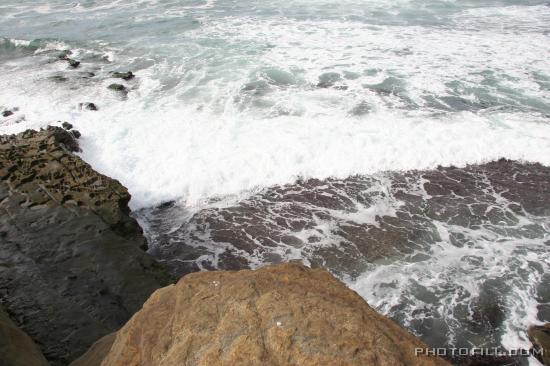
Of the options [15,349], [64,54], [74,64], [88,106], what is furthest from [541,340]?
[64,54]

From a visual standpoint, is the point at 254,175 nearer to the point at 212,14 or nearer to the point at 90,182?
the point at 90,182

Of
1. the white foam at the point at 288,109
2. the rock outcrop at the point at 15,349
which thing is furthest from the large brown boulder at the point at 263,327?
the white foam at the point at 288,109

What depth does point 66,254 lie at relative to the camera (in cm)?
724

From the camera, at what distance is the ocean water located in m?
8.09

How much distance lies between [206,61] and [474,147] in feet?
40.4

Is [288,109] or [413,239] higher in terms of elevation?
[288,109]

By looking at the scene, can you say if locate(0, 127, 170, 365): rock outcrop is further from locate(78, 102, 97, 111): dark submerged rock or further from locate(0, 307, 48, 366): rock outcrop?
locate(78, 102, 97, 111): dark submerged rock

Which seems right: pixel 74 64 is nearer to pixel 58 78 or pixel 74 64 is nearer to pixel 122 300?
pixel 58 78

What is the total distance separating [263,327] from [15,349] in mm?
2615

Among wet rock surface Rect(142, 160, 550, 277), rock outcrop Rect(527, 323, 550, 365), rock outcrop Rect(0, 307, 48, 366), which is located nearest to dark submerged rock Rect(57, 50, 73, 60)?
wet rock surface Rect(142, 160, 550, 277)

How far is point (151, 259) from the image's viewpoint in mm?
Result: 7656

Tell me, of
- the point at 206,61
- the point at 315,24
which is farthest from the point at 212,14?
the point at 206,61

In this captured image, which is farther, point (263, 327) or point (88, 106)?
point (88, 106)

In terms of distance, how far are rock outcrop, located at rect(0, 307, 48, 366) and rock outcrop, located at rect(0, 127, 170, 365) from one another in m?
1.53
